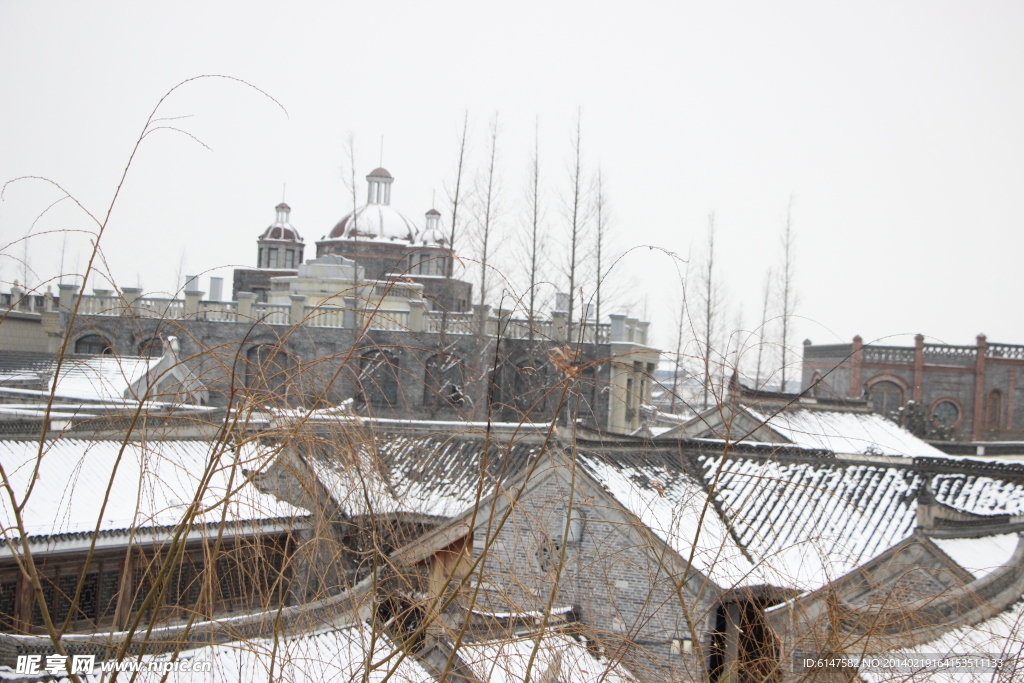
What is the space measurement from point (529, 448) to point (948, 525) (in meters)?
6.05

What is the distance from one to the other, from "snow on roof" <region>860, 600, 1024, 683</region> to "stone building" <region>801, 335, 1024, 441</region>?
85.9 feet

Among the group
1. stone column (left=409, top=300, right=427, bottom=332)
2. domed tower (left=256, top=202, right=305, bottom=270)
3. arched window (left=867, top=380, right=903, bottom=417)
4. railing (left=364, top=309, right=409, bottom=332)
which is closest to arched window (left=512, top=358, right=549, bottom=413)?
railing (left=364, top=309, right=409, bottom=332)

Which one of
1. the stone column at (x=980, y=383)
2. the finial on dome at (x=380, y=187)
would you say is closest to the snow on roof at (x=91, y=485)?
the stone column at (x=980, y=383)

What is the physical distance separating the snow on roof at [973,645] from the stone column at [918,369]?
85.6 ft

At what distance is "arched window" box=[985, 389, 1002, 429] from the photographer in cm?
3312

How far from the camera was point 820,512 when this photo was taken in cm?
1098

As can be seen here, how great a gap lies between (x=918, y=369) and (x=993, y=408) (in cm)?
365

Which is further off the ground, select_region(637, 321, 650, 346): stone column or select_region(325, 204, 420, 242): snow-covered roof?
select_region(325, 204, 420, 242): snow-covered roof

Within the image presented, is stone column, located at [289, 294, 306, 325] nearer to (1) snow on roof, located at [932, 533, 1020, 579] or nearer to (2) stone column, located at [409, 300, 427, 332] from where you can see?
(2) stone column, located at [409, 300, 427, 332]

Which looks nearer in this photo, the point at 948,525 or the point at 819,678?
the point at 819,678

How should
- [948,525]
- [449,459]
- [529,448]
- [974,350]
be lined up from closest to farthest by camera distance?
1. [948,525]
2. [529,448]
3. [449,459]
4. [974,350]

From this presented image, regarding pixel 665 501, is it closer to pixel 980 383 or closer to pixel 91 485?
pixel 91 485

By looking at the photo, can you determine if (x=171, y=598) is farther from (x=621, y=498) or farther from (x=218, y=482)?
(x=621, y=498)

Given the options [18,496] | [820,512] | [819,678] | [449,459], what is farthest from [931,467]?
[18,496]
